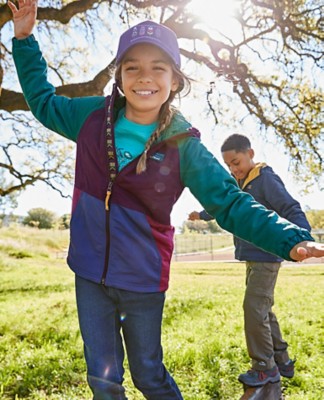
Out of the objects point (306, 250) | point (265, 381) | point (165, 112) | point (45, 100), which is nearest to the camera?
point (306, 250)

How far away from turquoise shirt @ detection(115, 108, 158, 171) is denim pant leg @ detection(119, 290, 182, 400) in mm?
636

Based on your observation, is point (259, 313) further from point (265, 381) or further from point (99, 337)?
point (99, 337)

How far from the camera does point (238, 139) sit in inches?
145

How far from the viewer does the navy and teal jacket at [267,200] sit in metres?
3.24

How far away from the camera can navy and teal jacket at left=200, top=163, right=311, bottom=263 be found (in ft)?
10.6

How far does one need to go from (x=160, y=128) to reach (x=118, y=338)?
3.38 ft

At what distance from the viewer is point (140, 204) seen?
2.04 m

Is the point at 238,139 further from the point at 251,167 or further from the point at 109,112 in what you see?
the point at 109,112

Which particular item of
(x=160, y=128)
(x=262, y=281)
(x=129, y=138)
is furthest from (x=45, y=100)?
(x=262, y=281)

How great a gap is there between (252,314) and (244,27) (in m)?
7.19

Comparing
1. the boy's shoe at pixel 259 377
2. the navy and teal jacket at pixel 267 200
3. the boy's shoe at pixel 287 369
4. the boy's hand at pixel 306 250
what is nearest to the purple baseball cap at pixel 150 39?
the boy's hand at pixel 306 250

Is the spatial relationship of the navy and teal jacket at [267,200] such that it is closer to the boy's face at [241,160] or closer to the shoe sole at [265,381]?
the boy's face at [241,160]

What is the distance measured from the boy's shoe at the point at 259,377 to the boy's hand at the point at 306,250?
202 cm

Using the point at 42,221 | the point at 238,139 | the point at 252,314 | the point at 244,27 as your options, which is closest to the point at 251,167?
the point at 238,139
